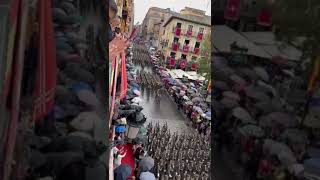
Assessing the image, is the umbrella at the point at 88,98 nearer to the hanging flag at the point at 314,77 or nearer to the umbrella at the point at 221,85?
the umbrella at the point at 221,85

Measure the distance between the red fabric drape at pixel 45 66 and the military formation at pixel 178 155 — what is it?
7456 millimetres

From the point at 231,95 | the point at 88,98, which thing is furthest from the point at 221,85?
the point at 88,98

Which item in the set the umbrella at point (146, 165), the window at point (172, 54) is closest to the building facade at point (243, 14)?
the umbrella at point (146, 165)

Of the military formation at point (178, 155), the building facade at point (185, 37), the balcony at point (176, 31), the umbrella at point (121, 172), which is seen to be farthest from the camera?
the balcony at point (176, 31)

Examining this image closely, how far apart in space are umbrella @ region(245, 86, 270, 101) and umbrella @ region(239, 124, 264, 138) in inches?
3.9

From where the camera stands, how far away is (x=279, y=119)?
1472 millimetres

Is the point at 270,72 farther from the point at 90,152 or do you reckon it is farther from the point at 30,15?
the point at 30,15

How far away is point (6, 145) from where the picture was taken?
1.52m

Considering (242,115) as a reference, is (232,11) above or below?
above

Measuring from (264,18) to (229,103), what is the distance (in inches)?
12.9

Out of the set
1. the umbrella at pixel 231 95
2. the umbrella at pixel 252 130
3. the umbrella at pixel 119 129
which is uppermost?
the umbrella at pixel 231 95

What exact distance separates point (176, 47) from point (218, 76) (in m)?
46.0

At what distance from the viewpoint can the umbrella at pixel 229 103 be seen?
1.60m

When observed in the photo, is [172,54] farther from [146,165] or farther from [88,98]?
[88,98]
